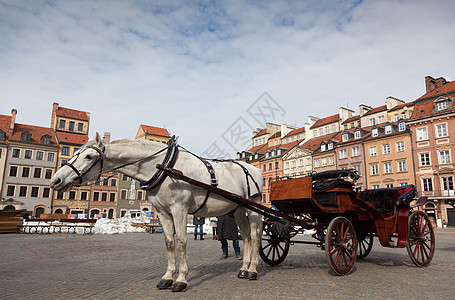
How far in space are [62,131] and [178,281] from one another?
56199mm

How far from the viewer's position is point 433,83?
40562 mm

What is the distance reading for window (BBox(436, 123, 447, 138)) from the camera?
34.5m

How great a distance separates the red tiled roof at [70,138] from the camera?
173 ft

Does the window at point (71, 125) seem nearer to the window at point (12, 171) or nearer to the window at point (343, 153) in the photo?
the window at point (12, 171)

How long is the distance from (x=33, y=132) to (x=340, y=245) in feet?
184

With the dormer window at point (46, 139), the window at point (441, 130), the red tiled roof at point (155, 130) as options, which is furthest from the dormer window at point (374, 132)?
the dormer window at point (46, 139)

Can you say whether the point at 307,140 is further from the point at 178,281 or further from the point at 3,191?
the point at 178,281

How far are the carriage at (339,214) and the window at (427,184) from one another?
3207 cm

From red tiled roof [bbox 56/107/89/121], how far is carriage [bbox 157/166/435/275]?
55577 mm

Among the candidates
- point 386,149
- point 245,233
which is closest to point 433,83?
point 386,149

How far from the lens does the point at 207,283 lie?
5.63m

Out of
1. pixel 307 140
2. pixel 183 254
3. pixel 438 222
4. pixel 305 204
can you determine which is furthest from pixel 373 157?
pixel 183 254

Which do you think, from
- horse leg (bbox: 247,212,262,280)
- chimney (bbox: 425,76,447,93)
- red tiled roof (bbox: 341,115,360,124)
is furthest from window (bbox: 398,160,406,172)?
horse leg (bbox: 247,212,262,280)

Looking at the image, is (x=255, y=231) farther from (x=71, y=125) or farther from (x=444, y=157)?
(x=71, y=125)
